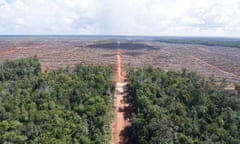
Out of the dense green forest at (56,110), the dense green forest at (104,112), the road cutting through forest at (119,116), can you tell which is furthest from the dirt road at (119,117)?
the dense green forest at (56,110)

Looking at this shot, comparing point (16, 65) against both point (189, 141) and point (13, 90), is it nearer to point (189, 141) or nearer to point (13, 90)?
point (13, 90)

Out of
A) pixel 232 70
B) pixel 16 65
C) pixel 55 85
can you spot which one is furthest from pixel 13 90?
pixel 232 70

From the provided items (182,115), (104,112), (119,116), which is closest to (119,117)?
(119,116)

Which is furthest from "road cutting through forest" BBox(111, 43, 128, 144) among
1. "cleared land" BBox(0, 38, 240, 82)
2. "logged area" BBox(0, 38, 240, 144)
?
"cleared land" BBox(0, 38, 240, 82)

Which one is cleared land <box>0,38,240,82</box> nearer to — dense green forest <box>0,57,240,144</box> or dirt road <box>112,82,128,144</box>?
dirt road <box>112,82,128,144</box>

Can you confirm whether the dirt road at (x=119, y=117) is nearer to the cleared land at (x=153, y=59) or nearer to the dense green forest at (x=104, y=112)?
the dense green forest at (x=104, y=112)

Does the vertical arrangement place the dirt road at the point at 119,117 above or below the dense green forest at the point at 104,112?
below
